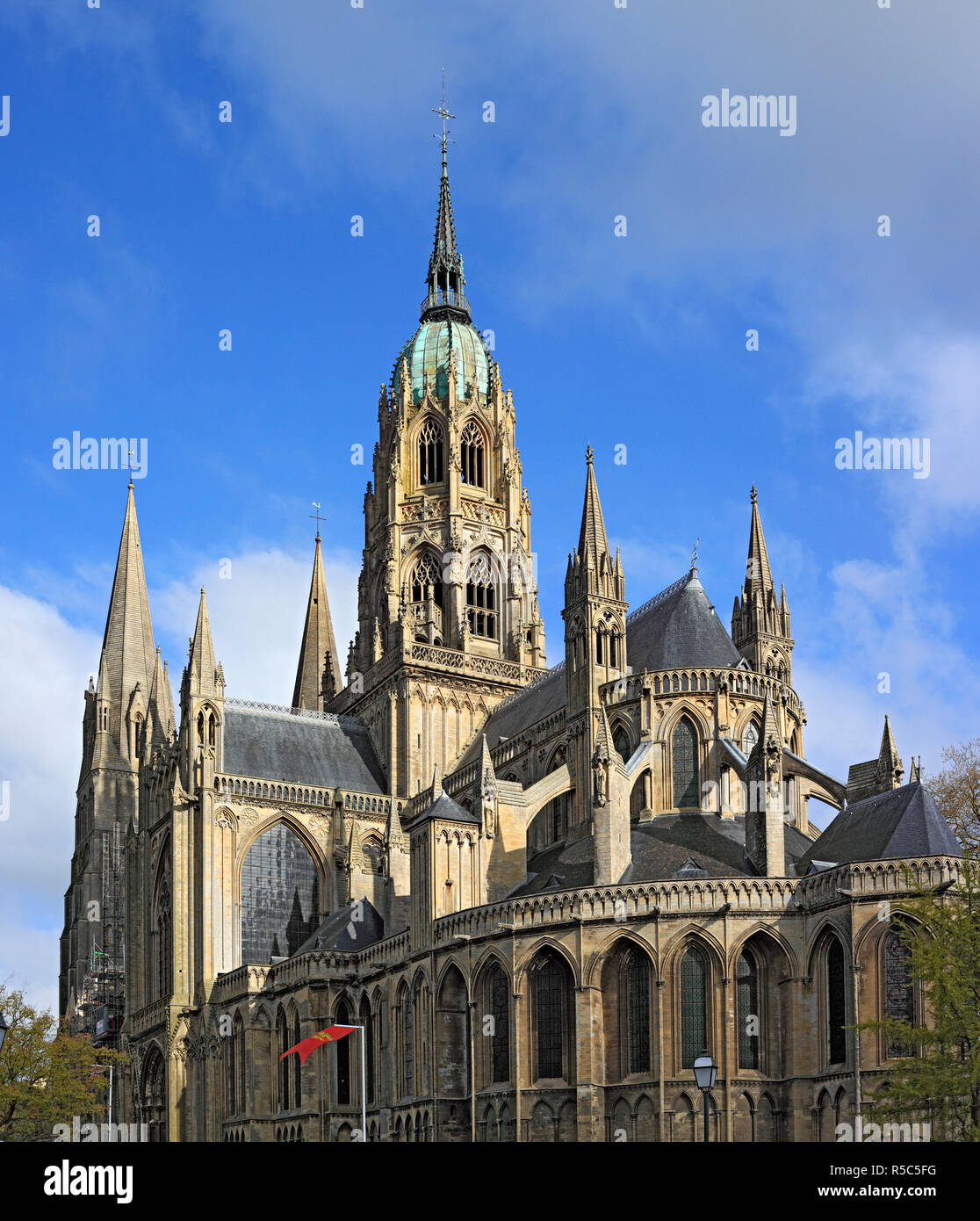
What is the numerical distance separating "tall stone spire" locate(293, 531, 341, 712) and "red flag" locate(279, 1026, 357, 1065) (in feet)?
139

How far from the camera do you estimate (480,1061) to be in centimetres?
5300

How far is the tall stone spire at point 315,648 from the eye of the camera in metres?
106

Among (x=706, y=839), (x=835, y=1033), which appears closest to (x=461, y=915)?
(x=706, y=839)

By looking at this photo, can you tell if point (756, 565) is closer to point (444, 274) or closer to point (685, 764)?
point (685, 764)

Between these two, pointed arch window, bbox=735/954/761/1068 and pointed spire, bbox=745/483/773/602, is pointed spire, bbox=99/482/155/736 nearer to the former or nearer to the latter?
pointed spire, bbox=745/483/773/602

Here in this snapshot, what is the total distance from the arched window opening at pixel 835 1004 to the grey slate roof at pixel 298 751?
3362cm

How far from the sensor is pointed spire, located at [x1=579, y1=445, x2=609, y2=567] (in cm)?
6359

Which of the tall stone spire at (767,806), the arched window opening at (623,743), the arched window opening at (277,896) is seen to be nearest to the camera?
the tall stone spire at (767,806)

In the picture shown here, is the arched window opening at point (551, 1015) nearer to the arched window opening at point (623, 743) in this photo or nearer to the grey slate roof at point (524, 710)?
the arched window opening at point (623, 743)

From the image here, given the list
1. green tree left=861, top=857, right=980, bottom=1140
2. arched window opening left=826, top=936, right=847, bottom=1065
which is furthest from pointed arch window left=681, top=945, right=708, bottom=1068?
green tree left=861, top=857, right=980, bottom=1140

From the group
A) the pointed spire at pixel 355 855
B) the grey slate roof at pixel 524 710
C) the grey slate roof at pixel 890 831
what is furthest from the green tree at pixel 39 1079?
the grey slate roof at pixel 890 831

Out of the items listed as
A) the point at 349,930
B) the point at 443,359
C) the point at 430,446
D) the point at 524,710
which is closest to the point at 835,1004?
the point at 349,930
